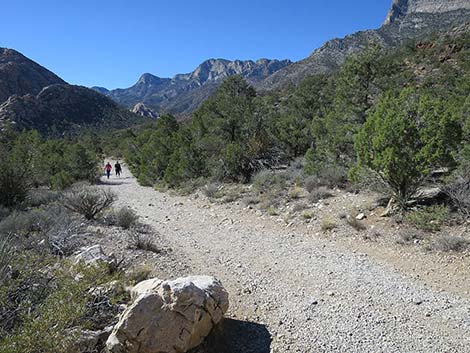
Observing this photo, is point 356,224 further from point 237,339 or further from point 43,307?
point 43,307

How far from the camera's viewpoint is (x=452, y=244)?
6883 millimetres

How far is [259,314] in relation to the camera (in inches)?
209

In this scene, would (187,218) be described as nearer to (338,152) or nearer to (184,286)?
(338,152)

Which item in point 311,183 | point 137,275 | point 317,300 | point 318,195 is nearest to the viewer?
point 317,300

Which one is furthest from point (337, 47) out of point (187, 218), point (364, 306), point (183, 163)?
point (364, 306)

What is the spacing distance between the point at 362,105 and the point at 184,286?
11816 mm

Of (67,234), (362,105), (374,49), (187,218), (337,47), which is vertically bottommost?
(187,218)

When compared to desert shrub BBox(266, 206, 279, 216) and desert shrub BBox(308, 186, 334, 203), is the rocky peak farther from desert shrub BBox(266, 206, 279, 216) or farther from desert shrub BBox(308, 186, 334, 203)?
desert shrub BBox(266, 206, 279, 216)

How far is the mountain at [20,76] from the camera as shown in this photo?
9419 cm

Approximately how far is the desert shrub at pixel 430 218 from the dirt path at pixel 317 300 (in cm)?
178

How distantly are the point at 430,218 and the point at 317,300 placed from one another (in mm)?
4308

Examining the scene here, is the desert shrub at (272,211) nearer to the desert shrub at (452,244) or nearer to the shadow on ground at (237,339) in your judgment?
the desert shrub at (452,244)

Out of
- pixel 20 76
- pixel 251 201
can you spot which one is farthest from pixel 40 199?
pixel 20 76

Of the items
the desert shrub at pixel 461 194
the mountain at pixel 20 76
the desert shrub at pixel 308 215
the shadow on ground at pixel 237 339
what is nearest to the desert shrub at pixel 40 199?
the desert shrub at pixel 308 215
